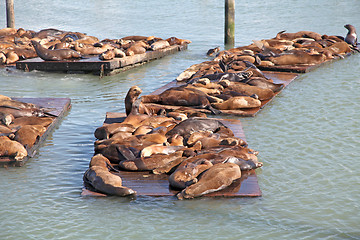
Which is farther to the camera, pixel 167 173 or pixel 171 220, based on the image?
pixel 167 173

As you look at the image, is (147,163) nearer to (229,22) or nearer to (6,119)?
(6,119)

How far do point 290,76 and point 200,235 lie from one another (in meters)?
8.31

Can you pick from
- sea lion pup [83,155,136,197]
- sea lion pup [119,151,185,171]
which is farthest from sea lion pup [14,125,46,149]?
sea lion pup [119,151,185,171]

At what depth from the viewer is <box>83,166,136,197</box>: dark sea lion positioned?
→ 5312mm

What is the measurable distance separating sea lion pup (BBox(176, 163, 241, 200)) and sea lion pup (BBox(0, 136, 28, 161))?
7.85 feet

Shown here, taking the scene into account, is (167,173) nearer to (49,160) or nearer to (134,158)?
(134,158)

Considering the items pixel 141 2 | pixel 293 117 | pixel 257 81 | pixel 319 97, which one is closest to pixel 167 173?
pixel 293 117

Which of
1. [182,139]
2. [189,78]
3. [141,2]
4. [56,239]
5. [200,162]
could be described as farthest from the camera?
[141,2]

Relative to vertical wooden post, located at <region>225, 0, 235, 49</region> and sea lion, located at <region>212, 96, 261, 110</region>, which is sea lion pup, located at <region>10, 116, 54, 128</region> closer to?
sea lion, located at <region>212, 96, 261, 110</region>

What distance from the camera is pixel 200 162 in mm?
5711

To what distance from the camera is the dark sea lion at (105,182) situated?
5312 millimetres

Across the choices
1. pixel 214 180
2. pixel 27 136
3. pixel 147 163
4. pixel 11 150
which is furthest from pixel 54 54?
pixel 214 180

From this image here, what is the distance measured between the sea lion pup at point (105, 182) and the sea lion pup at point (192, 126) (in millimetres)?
1435

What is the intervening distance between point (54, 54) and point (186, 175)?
9.42 meters
